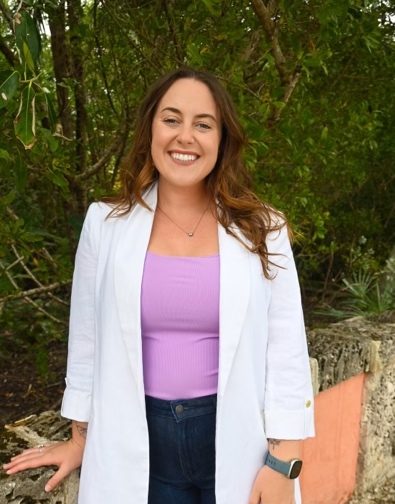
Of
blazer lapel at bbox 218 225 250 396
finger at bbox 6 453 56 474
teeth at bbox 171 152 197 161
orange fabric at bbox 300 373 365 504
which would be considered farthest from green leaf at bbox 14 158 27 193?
orange fabric at bbox 300 373 365 504

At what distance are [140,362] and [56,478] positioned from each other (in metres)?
0.41

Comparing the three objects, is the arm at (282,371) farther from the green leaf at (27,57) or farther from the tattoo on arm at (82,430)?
the green leaf at (27,57)

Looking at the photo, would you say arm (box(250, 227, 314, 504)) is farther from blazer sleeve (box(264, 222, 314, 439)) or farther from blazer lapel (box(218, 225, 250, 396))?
blazer lapel (box(218, 225, 250, 396))

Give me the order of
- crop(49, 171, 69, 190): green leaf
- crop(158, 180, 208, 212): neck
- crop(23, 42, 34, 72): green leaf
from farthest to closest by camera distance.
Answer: crop(49, 171, 69, 190): green leaf → crop(158, 180, 208, 212): neck → crop(23, 42, 34, 72): green leaf

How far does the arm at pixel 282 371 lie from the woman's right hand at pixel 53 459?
55 cm

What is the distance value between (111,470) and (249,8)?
2.18m

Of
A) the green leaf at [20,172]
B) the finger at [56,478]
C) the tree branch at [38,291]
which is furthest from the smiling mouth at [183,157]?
the tree branch at [38,291]

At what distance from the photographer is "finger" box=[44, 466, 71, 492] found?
6.12 feet

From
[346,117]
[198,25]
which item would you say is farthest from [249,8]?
[346,117]

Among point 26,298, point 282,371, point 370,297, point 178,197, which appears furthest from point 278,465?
point 370,297

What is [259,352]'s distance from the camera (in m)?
1.97

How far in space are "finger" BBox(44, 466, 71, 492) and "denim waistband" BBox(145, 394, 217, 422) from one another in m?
0.31

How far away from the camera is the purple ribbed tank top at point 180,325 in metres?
1.92

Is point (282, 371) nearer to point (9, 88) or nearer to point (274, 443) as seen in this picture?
point (274, 443)
